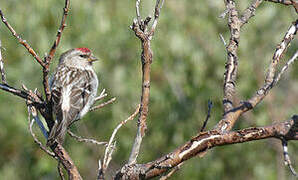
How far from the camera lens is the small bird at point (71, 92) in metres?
4.62

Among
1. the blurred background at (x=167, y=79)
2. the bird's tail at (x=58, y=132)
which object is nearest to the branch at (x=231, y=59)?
Answer: the bird's tail at (x=58, y=132)

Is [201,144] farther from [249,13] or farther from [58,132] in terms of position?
[58,132]

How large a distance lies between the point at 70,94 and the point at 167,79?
4.09 meters

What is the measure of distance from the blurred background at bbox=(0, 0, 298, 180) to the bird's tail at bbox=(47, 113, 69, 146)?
13.9 feet

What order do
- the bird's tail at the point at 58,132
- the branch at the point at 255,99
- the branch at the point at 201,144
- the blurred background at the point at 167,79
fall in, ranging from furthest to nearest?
the blurred background at the point at 167,79, the bird's tail at the point at 58,132, the branch at the point at 255,99, the branch at the point at 201,144

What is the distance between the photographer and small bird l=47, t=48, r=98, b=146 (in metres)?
4.62

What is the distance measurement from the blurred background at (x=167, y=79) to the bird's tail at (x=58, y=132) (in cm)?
425

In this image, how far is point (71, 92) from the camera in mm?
5363

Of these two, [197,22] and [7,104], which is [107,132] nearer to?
[7,104]

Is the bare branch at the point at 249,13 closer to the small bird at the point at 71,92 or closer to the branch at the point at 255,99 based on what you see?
the branch at the point at 255,99

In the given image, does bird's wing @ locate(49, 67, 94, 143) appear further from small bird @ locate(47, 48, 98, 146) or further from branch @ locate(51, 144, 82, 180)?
branch @ locate(51, 144, 82, 180)

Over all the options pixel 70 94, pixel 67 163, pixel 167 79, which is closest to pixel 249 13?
pixel 67 163

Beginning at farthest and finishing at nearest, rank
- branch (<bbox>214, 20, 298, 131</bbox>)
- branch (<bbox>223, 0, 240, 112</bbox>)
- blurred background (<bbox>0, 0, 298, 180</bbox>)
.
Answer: blurred background (<bbox>0, 0, 298, 180</bbox>) → branch (<bbox>223, 0, 240, 112</bbox>) → branch (<bbox>214, 20, 298, 131</bbox>)

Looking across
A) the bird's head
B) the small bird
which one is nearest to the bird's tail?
the small bird
